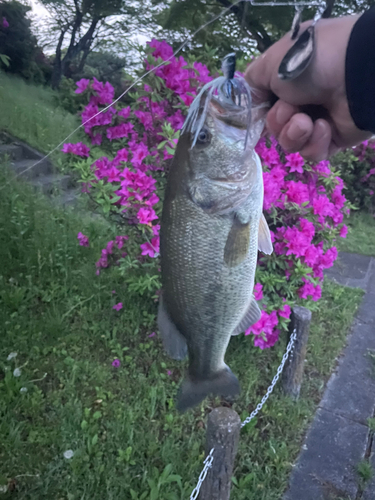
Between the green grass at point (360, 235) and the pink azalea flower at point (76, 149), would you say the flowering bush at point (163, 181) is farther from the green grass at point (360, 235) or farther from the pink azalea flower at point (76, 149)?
the green grass at point (360, 235)

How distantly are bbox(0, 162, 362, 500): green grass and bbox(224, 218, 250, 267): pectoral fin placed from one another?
→ 148 centimetres

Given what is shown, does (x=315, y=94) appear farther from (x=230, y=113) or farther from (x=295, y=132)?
(x=230, y=113)

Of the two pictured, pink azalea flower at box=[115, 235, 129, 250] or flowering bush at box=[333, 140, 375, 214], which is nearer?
pink azalea flower at box=[115, 235, 129, 250]

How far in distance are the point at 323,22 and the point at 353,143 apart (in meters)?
0.47

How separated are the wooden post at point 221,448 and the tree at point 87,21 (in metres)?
7.23

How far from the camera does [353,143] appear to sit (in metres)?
1.37

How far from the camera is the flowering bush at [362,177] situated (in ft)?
24.3

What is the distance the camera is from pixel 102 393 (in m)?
2.72

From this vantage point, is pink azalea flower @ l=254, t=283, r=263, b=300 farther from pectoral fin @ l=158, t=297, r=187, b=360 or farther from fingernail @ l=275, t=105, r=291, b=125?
fingernail @ l=275, t=105, r=291, b=125

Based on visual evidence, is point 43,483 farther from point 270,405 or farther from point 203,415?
point 270,405

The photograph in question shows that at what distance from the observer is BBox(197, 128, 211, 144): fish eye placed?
3.83 feet

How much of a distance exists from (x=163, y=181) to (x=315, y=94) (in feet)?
5.92

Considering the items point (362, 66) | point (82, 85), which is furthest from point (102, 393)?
point (362, 66)

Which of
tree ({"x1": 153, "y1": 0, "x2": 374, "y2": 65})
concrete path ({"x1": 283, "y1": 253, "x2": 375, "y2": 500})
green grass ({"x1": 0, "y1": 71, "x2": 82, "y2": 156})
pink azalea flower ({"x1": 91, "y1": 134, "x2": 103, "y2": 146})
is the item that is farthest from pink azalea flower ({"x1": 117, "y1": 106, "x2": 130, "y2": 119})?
green grass ({"x1": 0, "y1": 71, "x2": 82, "y2": 156})
